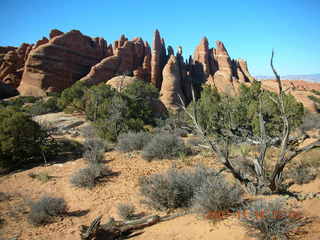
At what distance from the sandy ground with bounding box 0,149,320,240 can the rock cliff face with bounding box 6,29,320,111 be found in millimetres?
32634

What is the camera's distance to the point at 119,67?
157 ft

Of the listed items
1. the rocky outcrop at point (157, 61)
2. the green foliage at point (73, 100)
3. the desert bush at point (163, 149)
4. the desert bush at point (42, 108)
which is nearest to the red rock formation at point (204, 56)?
the rocky outcrop at point (157, 61)

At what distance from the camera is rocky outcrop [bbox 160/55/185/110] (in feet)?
138

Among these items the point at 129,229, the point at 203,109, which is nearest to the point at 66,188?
the point at 129,229

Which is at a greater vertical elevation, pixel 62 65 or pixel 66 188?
pixel 62 65

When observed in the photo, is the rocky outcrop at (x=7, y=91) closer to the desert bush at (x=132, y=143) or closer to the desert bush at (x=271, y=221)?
the desert bush at (x=132, y=143)

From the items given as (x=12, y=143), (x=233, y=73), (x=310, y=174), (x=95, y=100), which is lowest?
(x=310, y=174)

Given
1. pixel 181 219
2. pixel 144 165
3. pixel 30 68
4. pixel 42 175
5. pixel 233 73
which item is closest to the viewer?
pixel 181 219

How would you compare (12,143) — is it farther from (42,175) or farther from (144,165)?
(144,165)

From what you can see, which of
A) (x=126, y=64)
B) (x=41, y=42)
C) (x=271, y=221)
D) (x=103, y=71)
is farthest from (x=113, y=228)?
(x=41, y=42)

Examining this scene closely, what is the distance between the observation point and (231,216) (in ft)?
13.9

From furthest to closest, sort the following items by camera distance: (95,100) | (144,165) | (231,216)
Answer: (95,100)
(144,165)
(231,216)

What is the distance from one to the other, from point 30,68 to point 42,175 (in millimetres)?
44684

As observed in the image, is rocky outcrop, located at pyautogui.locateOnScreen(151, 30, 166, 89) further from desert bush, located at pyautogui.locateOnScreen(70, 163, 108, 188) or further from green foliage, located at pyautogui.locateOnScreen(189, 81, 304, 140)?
desert bush, located at pyautogui.locateOnScreen(70, 163, 108, 188)
